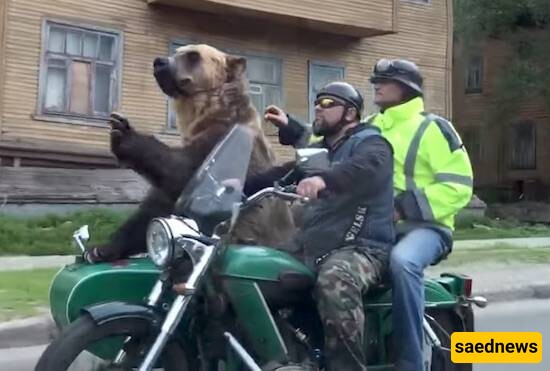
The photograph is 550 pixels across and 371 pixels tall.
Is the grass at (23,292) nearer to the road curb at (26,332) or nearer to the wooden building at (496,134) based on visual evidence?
the road curb at (26,332)

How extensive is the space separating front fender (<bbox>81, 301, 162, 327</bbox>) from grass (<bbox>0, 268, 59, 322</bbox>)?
15.5 feet

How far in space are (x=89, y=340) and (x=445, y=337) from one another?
2.12m

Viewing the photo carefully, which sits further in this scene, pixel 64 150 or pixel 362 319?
pixel 64 150

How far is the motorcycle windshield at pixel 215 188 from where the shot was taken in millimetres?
4625

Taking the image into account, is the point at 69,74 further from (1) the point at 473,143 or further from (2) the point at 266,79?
(1) the point at 473,143

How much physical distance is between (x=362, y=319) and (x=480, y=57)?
29748 mm

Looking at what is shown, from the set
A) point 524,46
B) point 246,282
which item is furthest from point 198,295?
point 524,46

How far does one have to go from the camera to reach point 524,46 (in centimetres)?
2859

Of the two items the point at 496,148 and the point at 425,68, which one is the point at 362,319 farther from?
the point at 496,148

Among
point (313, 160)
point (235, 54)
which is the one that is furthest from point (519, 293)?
point (313, 160)

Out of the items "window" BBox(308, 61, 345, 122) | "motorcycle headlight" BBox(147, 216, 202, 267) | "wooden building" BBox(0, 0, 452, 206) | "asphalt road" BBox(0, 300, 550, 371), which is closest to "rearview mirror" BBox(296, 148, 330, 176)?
"motorcycle headlight" BBox(147, 216, 202, 267)

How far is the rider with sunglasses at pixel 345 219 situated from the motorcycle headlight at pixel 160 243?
61cm

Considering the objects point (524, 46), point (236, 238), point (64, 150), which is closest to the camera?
point (236, 238)

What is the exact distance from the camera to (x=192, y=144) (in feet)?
17.0
